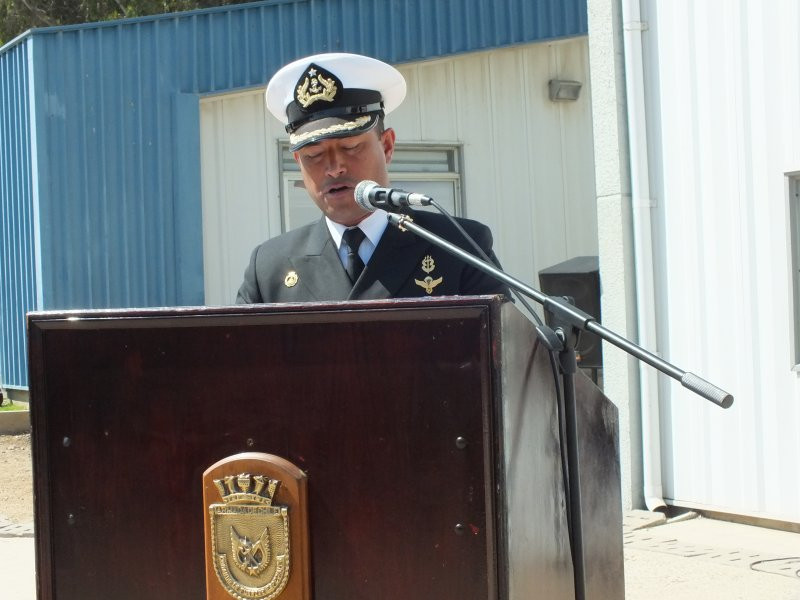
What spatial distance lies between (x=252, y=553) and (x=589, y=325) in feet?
2.29

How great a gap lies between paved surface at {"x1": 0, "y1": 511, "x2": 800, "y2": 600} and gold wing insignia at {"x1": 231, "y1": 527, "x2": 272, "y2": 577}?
310cm

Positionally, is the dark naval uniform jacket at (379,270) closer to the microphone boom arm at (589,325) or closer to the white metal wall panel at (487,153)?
the microphone boom arm at (589,325)

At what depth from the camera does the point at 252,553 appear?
190 cm

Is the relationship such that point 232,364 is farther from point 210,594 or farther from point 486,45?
point 486,45

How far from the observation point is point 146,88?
9.47 meters

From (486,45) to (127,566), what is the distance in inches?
340

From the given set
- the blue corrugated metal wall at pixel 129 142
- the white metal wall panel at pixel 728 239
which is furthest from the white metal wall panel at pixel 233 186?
the white metal wall panel at pixel 728 239

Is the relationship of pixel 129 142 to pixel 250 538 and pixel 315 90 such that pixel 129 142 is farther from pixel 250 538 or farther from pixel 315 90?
pixel 250 538

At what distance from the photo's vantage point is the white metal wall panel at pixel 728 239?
5.66 metres

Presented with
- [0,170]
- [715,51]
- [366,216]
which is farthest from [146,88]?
[366,216]

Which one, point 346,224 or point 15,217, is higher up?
point 15,217

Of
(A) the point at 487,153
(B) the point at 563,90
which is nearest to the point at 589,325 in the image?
(A) the point at 487,153

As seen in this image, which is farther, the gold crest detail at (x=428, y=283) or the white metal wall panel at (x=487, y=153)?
the white metal wall panel at (x=487, y=153)

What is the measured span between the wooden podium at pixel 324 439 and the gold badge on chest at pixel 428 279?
21.0 inches
